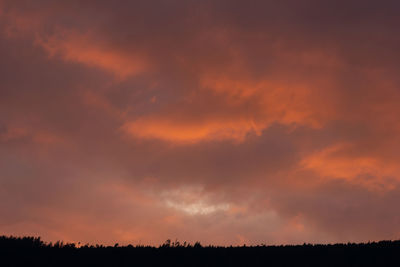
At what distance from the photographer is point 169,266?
15352 millimetres

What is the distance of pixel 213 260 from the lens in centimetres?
1580

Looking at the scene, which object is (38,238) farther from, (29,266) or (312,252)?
(312,252)

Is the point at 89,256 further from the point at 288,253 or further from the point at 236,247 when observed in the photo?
the point at 288,253

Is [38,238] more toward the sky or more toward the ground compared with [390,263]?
more toward the sky

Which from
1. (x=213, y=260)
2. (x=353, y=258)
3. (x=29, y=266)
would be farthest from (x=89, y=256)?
(x=353, y=258)

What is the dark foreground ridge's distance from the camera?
50.7ft

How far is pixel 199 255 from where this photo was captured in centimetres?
1622

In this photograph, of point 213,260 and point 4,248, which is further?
point 4,248

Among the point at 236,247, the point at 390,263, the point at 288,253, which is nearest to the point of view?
the point at 390,263

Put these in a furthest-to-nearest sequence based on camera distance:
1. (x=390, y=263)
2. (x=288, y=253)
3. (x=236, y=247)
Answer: (x=236, y=247)
(x=288, y=253)
(x=390, y=263)

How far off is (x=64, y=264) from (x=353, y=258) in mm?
9617

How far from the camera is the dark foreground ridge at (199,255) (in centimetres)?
1545

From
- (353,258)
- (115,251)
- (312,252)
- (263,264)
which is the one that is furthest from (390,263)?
(115,251)

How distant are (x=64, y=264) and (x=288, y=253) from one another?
7536 millimetres
